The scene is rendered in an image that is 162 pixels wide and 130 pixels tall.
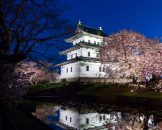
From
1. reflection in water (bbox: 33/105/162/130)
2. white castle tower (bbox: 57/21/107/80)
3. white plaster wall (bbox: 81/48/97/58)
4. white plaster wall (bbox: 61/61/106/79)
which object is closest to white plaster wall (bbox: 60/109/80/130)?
reflection in water (bbox: 33/105/162/130)

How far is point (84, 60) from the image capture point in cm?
5784

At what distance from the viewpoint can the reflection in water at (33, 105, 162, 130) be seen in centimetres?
1667

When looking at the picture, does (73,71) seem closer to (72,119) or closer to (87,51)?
(87,51)

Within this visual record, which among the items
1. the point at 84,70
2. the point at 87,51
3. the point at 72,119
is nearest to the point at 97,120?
the point at 72,119

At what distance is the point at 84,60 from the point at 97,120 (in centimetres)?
3628

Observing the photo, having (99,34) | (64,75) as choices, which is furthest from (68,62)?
(99,34)

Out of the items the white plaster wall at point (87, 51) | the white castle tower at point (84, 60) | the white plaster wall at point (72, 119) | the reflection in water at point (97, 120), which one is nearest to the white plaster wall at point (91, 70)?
the white castle tower at point (84, 60)

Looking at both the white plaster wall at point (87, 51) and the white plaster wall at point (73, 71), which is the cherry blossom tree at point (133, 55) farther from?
the white plaster wall at point (87, 51)

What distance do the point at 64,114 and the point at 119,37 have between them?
1468 centimetres

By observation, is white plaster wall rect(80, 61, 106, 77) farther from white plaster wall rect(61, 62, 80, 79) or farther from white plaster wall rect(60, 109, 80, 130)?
white plaster wall rect(60, 109, 80, 130)

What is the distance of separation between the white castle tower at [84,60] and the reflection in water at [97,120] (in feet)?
94.7

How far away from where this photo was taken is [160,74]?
31.5m

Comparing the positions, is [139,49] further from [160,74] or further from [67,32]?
[67,32]

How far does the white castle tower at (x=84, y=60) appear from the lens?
5781 cm
